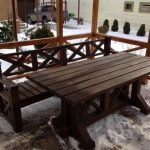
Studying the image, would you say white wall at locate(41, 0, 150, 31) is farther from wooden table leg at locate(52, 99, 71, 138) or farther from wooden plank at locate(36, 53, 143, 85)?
wooden table leg at locate(52, 99, 71, 138)

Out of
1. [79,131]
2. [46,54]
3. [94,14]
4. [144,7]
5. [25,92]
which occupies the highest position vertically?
[144,7]

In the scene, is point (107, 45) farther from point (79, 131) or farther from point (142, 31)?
point (142, 31)

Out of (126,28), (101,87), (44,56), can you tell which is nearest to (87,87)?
(101,87)

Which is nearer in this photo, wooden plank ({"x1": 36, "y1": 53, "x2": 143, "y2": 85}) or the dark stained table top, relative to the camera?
the dark stained table top

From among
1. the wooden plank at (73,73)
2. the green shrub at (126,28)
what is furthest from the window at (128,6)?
the wooden plank at (73,73)

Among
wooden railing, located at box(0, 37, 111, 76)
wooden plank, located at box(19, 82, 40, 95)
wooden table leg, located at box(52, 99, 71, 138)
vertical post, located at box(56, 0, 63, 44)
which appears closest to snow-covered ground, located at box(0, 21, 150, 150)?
wooden table leg, located at box(52, 99, 71, 138)

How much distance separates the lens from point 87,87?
2.49m

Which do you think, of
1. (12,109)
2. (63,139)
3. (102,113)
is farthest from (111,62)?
(12,109)

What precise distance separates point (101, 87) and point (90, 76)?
0.38 metres

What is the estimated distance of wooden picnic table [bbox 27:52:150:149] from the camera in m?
2.43

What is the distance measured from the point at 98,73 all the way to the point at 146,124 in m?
1.11

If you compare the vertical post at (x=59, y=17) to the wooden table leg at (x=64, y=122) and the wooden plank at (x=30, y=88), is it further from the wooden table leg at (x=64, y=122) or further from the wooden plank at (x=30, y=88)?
the wooden table leg at (x=64, y=122)

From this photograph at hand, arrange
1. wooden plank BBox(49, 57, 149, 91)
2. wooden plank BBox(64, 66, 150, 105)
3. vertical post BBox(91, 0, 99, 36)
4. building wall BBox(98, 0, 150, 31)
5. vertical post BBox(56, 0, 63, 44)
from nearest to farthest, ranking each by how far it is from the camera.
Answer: wooden plank BBox(64, 66, 150, 105)
wooden plank BBox(49, 57, 149, 91)
vertical post BBox(56, 0, 63, 44)
vertical post BBox(91, 0, 99, 36)
building wall BBox(98, 0, 150, 31)

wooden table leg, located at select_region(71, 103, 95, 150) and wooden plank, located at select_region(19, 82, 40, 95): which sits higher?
wooden plank, located at select_region(19, 82, 40, 95)
